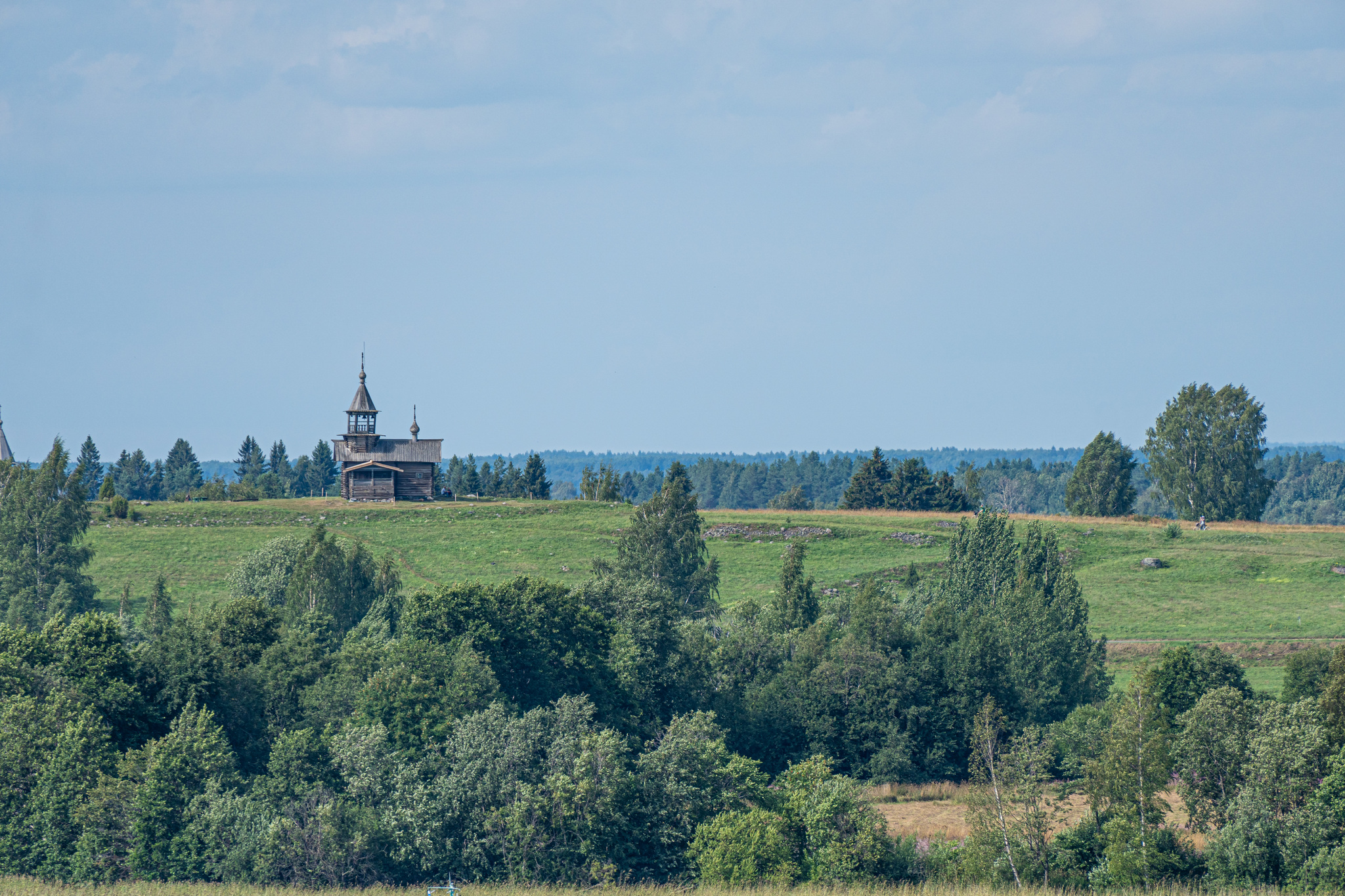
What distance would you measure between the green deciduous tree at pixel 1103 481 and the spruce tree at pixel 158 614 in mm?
95541

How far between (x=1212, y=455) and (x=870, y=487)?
3480 centimetres

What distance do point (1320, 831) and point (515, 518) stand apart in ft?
251

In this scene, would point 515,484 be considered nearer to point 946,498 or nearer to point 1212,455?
point 946,498

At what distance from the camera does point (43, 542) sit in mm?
85125

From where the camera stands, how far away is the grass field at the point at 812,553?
269 feet

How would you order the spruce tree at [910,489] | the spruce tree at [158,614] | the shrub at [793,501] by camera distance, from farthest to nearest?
the shrub at [793,501] < the spruce tree at [910,489] < the spruce tree at [158,614]

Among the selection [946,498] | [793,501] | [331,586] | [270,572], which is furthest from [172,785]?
[793,501]

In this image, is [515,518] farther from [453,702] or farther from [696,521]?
[453,702]

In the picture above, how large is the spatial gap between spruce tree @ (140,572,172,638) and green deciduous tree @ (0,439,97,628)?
958 centimetres

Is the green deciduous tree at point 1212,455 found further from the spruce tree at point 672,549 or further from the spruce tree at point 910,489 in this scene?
the spruce tree at point 672,549

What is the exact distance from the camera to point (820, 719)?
5300 centimetres

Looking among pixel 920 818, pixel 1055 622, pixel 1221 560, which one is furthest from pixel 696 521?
pixel 1221 560

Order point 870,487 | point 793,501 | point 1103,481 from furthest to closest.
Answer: point 793,501 → point 1103,481 → point 870,487

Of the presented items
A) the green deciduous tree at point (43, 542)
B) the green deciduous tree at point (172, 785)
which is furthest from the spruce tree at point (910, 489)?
the green deciduous tree at point (172, 785)
